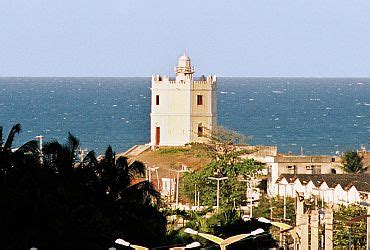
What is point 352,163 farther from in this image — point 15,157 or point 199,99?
point 15,157

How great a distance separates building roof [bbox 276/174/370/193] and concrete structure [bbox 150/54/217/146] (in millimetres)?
18814

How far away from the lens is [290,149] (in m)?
112

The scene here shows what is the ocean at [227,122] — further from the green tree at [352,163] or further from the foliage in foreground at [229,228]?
the foliage in foreground at [229,228]

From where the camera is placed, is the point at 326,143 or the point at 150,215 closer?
the point at 150,215

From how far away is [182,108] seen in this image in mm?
78562

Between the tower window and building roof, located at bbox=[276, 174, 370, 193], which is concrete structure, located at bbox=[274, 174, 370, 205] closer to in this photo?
building roof, located at bbox=[276, 174, 370, 193]

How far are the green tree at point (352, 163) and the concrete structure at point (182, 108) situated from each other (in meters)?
12.8

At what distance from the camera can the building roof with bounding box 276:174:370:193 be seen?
5266 cm

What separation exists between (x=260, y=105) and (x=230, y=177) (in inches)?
5362

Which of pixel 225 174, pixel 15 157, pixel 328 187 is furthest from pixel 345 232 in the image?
pixel 225 174

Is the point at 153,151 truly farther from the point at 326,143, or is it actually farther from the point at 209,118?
the point at 326,143

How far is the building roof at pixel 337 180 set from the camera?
5266 cm

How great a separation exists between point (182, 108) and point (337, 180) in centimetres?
2442

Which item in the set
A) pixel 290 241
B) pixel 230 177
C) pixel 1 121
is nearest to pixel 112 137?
pixel 1 121
